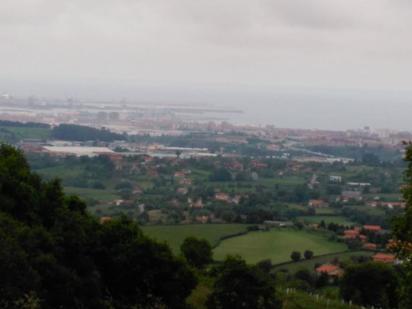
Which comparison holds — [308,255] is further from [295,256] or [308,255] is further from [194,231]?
[194,231]

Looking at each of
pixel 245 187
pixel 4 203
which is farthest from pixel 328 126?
pixel 4 203

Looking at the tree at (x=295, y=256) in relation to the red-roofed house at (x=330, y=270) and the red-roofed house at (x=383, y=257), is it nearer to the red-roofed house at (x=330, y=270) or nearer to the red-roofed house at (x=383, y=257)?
the red-roofed house at (x=330, y=270)

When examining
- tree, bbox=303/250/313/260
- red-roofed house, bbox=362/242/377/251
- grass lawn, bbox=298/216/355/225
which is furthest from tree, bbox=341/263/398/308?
grass lawn, bbox=298/216/355/225

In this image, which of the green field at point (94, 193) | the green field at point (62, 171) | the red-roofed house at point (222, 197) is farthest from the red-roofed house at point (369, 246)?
the green field at point (62, 171)

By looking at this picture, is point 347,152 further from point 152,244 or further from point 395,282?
point 152,244

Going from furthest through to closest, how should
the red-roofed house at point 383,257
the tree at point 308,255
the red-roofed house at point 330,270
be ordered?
the tree at point 308,255, the red-roofed house at point 383,257, the red-roofed house at point 330,270
